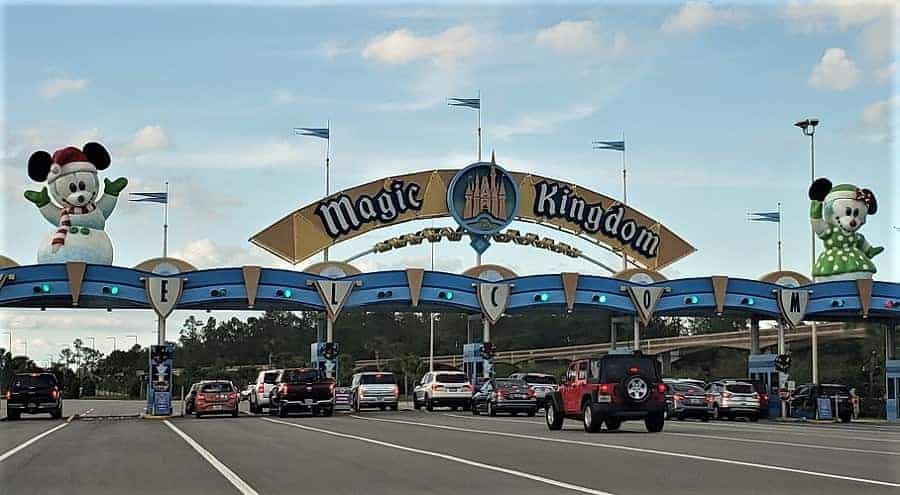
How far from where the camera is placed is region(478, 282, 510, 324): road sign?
50.5 meters

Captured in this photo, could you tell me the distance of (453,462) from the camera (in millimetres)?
19906

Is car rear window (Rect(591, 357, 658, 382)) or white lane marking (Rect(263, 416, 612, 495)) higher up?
car rear window (Rect(591, 357, 658, 382))

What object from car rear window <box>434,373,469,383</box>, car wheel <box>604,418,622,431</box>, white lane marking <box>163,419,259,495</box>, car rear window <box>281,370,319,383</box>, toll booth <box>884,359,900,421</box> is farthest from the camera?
car rear window <box>434,373,469,383</box>

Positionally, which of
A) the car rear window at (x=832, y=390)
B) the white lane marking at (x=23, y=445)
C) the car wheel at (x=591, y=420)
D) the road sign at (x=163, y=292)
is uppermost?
the road sign at (x=163, y=292)

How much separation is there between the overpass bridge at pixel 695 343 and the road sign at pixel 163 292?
129ft

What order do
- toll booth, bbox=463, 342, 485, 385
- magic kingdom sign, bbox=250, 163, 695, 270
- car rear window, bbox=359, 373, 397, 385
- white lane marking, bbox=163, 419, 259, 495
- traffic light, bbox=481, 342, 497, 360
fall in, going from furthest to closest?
toll booth, bbox=463, 342, 485, 385 → car rear window, bbox=359, 373, 397, 385 → traffic light, bbox=481, 342, 497, 360 → magic kingdom sign, bbox=250, 163, 695, 270 → white lane marking, bbox=163, 419, 259, 495

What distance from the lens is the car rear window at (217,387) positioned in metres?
46.2

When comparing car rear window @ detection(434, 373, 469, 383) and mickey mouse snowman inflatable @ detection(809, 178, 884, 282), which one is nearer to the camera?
car rear window @ detection(434, 373, 469, 383)

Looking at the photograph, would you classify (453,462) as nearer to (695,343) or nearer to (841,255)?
(841,255)

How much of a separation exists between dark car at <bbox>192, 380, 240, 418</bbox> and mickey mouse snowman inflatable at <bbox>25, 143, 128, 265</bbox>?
6511 mm

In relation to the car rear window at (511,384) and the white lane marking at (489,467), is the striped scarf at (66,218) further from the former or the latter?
the white lane marking at (489,467)

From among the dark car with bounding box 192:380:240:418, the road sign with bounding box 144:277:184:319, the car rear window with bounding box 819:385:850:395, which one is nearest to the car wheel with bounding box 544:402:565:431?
the dark car with bounding box 192:380:240:418

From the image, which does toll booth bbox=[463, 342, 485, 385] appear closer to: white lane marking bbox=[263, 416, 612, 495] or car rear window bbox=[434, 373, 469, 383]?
car rear window bbox=[434, 373, 469, 383]

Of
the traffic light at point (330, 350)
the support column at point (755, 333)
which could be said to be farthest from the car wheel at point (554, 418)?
the support column at point (755, 333)
